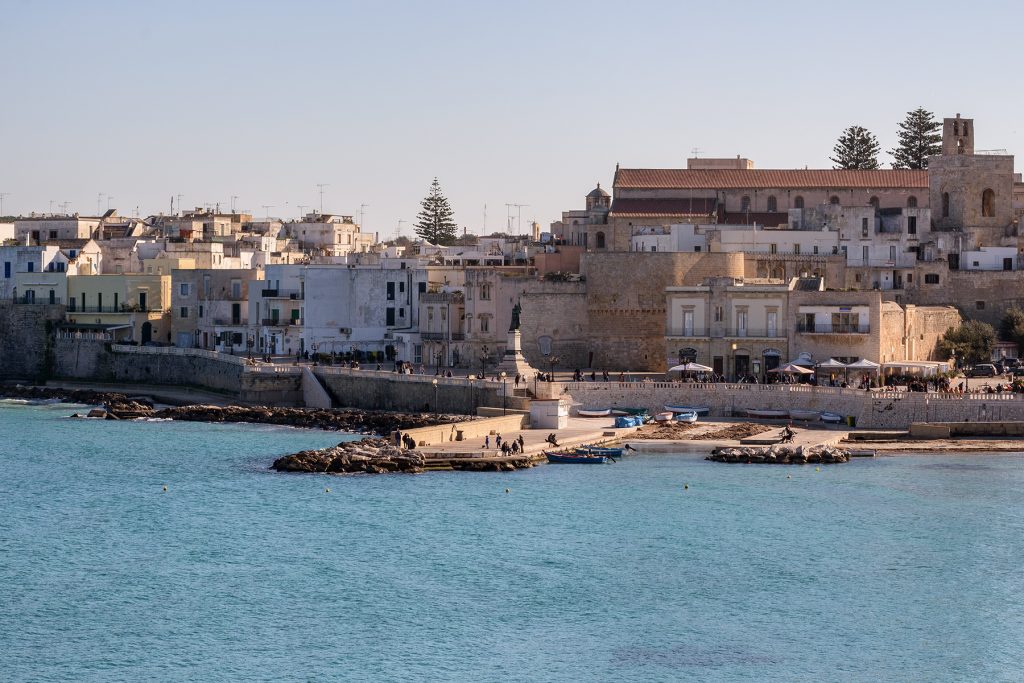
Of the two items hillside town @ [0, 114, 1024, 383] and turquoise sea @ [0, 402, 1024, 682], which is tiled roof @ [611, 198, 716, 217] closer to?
hillside town @ [0, 114, 1024, 383]

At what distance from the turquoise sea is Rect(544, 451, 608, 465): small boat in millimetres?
841

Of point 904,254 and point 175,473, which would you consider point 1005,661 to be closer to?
point 175,473

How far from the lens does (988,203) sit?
3068 inches

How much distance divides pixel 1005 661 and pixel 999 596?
4.61 metres

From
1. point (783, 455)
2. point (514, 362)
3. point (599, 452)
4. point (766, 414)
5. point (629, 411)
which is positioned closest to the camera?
point (783, 455)

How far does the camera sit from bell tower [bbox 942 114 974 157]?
7806 cm

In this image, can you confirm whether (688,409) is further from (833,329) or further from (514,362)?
(514,362)

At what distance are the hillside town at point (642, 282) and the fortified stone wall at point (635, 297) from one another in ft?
0.24

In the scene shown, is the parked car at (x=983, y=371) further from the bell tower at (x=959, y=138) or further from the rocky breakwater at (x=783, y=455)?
the bell tower at (x=959, y=138)

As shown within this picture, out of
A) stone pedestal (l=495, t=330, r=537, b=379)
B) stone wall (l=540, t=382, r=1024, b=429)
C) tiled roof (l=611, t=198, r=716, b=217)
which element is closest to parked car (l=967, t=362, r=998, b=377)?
stone wall (l=540, t=382, r=1024, b=429)

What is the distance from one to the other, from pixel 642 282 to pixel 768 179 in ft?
51.0

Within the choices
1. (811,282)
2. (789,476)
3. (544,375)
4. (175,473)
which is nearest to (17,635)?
(175,473)

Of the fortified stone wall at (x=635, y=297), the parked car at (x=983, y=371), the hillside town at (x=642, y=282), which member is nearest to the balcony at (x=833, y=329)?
the hillside town at (x=642, y=282)

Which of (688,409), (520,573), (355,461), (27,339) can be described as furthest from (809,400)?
(27,339)
